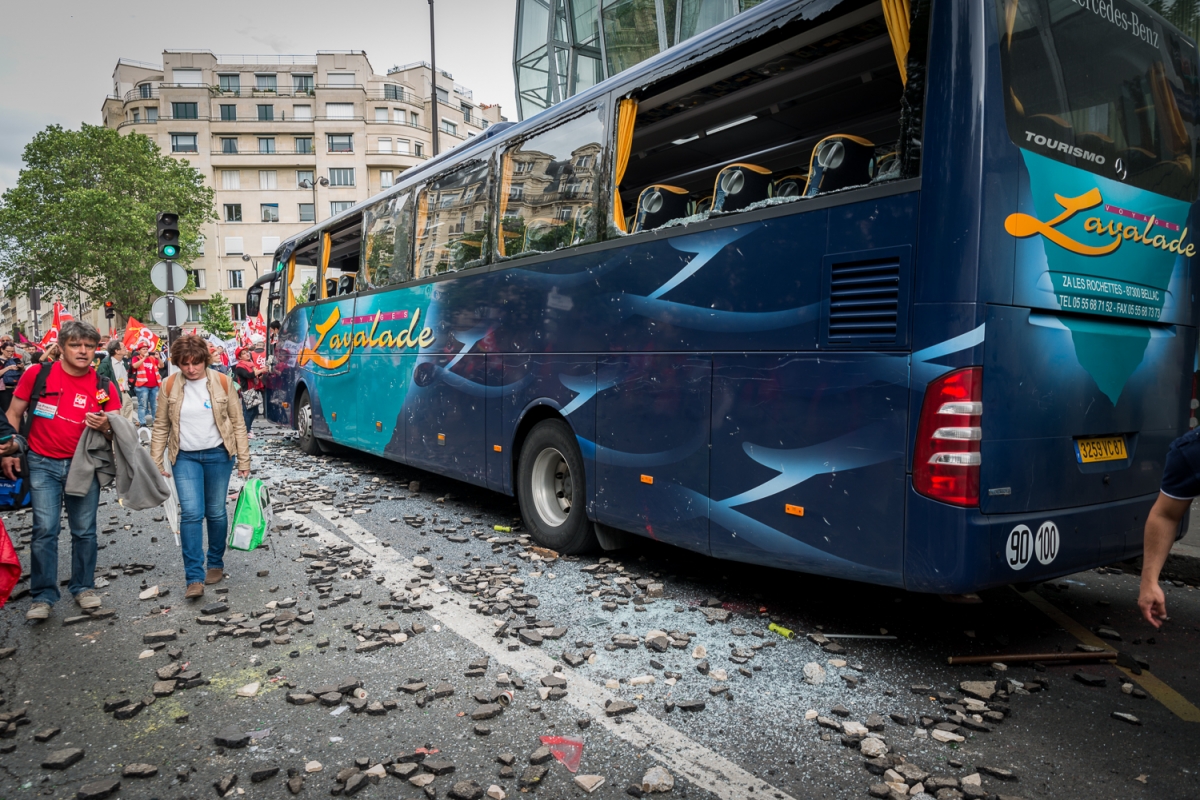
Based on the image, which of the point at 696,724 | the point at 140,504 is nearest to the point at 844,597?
the point at 696,724

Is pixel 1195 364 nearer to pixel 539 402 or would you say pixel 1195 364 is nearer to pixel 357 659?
pixel 539 402

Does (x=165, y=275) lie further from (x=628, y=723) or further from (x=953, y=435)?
(x=953, y=435)

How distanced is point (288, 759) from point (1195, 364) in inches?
216

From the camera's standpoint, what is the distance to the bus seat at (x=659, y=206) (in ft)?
18.4

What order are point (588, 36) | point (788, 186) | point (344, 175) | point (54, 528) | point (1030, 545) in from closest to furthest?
point (1030, 545) < point (788, 186) < point (54, 528) < point (588, 36) < point (344, 175)

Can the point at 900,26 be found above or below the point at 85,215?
below

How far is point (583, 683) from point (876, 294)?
2455mm

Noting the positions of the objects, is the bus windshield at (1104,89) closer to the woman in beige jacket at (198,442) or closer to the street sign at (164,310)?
the woman in beige jacket at (198,442)

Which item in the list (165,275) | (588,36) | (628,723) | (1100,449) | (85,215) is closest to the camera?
(628,723)

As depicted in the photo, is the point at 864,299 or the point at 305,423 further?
the point at 305,423

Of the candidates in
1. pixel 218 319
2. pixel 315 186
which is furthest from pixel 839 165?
pixel 315 186

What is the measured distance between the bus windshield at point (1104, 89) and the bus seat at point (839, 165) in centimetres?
85

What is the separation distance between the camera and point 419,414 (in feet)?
28.2

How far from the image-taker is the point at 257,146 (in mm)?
64562
